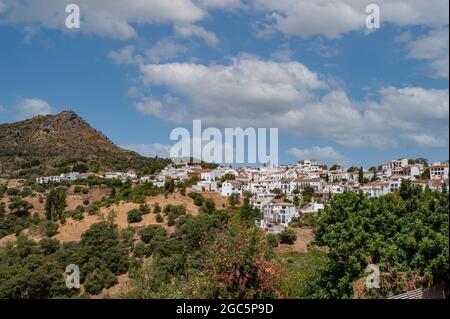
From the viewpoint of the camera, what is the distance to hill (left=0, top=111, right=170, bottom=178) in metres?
65.3

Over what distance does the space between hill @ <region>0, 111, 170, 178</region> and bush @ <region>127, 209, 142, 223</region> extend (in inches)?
989

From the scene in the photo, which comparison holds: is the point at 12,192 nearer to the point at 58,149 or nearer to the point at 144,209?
the point at 144,209

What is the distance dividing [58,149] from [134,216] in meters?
38.0

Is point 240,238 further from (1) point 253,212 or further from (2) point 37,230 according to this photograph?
(1) point 253,212

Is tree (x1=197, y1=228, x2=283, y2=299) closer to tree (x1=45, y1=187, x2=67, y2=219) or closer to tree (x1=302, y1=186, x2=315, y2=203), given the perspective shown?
tree (x1=45, y1=187, x2=67, y2=219)

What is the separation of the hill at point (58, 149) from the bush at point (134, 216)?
82.4 ft

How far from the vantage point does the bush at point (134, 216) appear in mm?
39938

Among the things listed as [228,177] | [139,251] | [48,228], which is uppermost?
[228,177]

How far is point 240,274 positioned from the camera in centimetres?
847

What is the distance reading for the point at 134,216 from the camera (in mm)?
40125

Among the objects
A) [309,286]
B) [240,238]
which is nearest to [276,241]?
[309,286]

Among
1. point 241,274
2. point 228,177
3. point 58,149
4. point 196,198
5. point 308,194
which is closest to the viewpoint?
point 241,274

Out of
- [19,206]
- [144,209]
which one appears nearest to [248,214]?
[144,209]

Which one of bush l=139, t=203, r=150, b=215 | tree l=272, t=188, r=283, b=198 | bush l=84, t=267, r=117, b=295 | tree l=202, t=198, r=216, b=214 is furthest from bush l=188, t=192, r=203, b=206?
bush l=84, t=267, r=117, b=295
